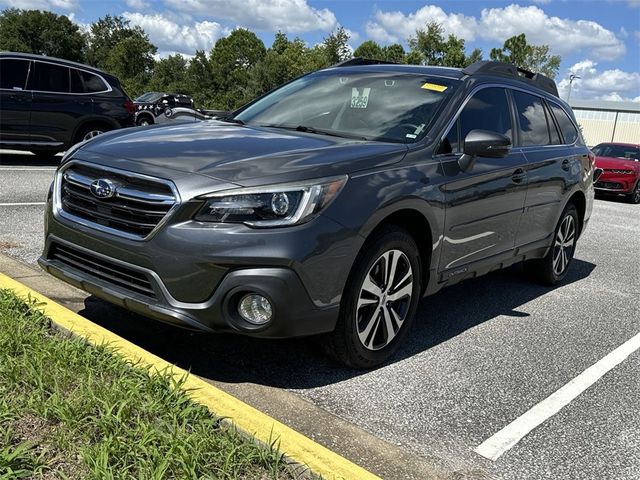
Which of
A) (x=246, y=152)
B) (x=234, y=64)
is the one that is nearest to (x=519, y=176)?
(x=246, y=152)

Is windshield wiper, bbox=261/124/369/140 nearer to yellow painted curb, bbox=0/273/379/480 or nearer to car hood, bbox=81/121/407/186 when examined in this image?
car hood, bbox=81/121/407/186

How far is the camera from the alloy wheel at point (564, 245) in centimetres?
604

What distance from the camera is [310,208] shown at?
10.4 ft

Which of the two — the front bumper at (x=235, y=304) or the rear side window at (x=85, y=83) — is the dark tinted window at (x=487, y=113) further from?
the rear side window at (x=85, y=83)

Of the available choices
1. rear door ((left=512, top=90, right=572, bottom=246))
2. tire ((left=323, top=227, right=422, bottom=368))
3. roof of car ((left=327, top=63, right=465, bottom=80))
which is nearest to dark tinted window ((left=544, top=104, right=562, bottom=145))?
rear door ((left=512, top=90, right=572, bottom=246))

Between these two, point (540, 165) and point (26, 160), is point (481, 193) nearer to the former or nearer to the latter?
point (540, 165)

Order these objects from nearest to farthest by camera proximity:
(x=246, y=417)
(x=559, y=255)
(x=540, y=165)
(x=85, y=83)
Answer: (x=246, y=417), (x=540, y=165), (x=559, y=255), (x=85, y=83)

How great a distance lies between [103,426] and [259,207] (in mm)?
1168

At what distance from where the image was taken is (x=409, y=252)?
150 inches

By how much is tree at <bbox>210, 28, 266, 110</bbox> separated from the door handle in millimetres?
57359

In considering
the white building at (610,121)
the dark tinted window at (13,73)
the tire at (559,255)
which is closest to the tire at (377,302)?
the tire at (559,255)

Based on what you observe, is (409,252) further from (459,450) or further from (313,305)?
(459,450)

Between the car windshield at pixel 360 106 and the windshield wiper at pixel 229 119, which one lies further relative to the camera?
the windshield wiper at pixel 229 119

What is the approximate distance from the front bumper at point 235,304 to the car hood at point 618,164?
50.8ft
